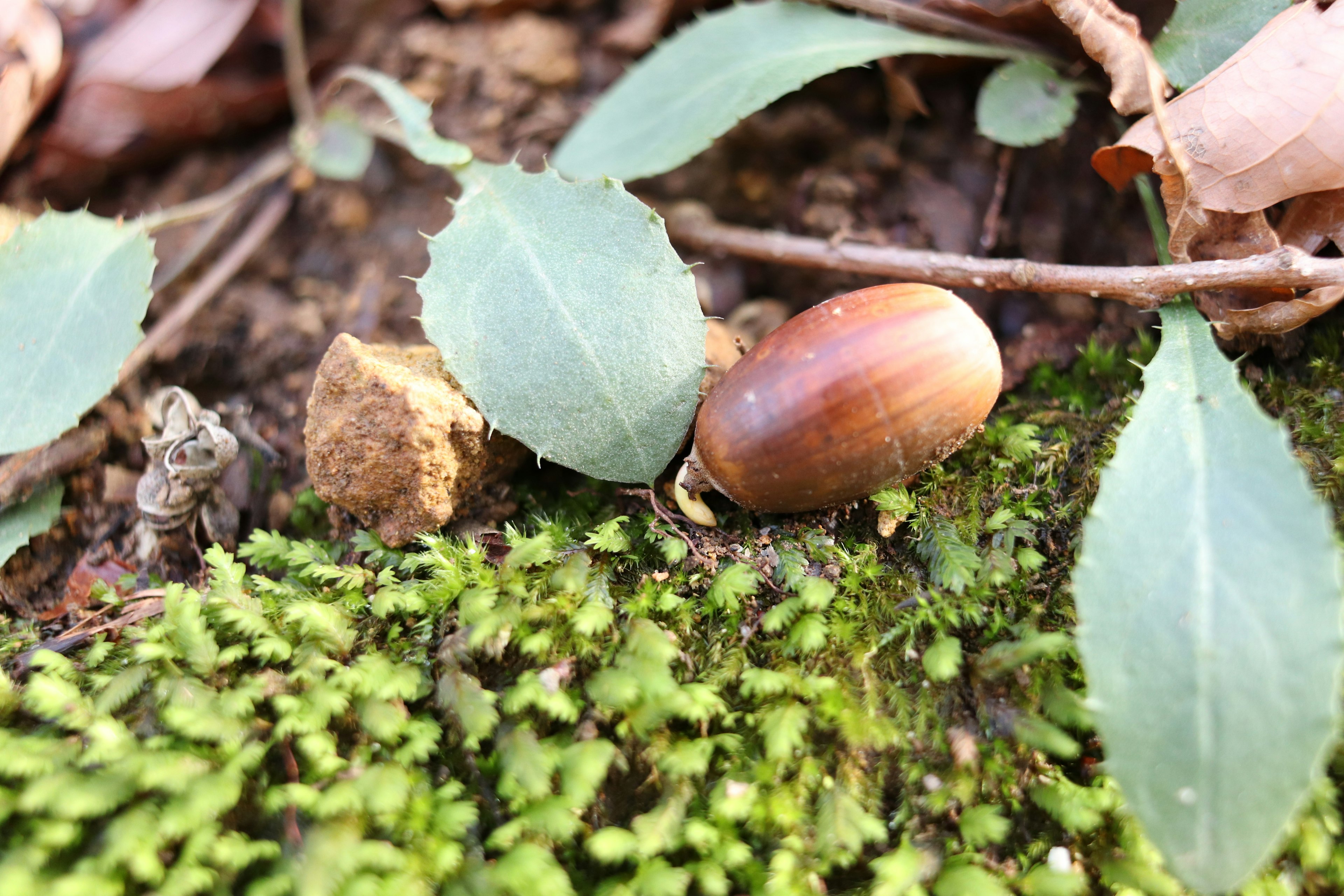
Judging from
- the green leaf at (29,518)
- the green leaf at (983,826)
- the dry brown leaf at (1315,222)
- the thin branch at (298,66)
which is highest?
the thin branch at (298,66)

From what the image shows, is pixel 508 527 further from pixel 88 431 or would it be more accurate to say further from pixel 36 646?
pixel 88 431

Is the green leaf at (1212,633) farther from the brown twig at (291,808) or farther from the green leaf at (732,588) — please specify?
the brown twig at (291,808)

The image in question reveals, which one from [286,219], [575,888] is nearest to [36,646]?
[575,888]

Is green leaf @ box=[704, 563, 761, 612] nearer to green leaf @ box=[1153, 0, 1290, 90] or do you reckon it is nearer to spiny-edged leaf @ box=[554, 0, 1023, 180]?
spiny-edged leaf @ box=[554, 0, 1023, 180]

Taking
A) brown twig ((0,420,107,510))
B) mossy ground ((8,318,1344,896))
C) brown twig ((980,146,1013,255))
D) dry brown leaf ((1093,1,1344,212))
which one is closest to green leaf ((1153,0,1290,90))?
dry brown leaf ((1093,1,1344,212))

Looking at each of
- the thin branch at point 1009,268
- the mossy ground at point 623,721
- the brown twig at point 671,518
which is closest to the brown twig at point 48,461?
the mossy ground at point 623,721
